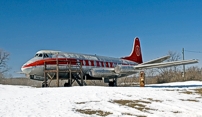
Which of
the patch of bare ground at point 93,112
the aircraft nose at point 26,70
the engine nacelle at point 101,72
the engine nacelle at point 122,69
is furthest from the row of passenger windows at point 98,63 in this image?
the patch of bare ground at point 93,112

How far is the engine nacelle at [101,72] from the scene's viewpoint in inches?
1044

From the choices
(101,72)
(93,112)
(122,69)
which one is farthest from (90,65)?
(93,112)

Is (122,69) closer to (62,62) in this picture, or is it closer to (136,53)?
(62,62)

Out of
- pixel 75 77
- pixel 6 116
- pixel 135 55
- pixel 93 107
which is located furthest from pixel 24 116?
pixel 135 55

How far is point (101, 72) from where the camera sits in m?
27.1

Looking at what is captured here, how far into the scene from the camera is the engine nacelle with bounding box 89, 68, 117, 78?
2652cm

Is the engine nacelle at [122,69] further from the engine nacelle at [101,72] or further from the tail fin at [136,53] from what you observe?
the tail fin at [136,53]

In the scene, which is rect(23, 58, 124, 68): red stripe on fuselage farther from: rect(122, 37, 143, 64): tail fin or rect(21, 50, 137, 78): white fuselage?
rect(122, 37, 143, 64): tail fin

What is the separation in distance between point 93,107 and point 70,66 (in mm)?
13619

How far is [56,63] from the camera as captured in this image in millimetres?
23281

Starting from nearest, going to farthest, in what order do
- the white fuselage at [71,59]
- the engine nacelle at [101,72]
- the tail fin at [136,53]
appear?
the white fuselage at [71,59], the engine nacelle at [101,72], the tail fin at [136,53]

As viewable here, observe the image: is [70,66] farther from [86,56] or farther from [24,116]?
[24,116]

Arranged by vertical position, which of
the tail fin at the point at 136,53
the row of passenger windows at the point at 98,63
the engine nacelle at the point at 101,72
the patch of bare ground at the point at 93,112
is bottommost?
the patch of bare ground at the point at 93,112

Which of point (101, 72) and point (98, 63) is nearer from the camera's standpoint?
point (101, 72)
